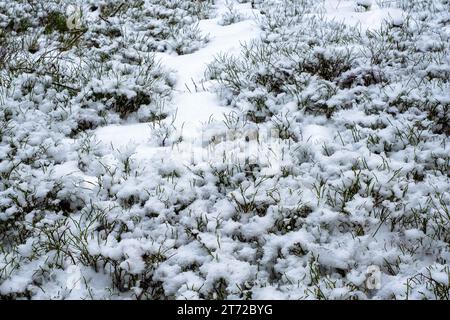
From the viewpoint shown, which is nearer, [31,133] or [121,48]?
[31,133]

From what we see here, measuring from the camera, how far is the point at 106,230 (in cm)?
311

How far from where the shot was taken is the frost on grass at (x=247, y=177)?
271cm

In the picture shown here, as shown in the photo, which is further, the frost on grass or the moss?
the moss

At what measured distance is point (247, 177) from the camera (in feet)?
11.8

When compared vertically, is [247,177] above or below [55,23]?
below

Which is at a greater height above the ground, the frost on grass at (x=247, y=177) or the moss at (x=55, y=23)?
the moss at (x=55, y=23)

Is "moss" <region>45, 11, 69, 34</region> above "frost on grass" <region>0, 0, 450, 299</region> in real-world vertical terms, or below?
above

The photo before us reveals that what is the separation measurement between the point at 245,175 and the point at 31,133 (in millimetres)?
2175

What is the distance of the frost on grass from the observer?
8.91 feet

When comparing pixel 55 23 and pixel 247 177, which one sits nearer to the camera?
pixel 247 177

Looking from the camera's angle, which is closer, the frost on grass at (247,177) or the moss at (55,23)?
the frost on grass at (247,177)

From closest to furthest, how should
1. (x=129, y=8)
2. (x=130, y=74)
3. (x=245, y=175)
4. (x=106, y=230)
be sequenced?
1. (x=106, y=230)
2. (x=245, y=175)
3. (x=130, y=74)
4. (x=129, y=8)

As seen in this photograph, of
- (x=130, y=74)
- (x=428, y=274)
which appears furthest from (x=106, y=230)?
(x=130, y=74)
